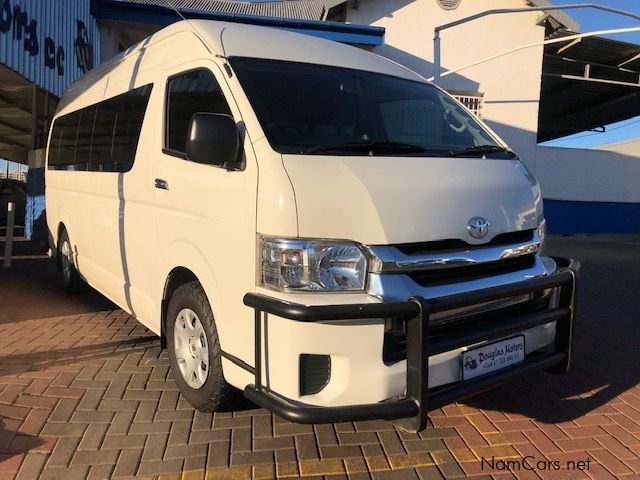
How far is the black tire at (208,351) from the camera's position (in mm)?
3053

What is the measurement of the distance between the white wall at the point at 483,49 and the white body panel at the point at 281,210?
10327mm

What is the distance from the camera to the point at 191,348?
11.1 feet

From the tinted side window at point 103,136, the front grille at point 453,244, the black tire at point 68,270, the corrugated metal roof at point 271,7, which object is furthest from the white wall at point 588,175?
the front grille at point 453,244

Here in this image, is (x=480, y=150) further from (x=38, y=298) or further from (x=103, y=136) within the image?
(x=38, y=298)

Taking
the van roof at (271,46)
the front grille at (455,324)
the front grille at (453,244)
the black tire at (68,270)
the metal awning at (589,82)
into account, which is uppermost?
the metal awning at (589,82)

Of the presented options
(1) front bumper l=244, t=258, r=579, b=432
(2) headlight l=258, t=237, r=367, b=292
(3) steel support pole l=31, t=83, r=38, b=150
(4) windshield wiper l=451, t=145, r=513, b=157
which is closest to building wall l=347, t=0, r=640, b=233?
(3) steel support pole l=31, t=83, r=38, b=150

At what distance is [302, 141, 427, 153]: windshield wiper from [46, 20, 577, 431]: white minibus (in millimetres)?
14

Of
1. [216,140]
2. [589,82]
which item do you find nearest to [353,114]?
[216,140]

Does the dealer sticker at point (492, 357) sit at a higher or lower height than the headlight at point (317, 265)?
lower

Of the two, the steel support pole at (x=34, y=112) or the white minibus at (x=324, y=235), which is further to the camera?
the steel support pole at (x=34, y=112)

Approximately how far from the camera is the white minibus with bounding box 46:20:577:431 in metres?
2.54

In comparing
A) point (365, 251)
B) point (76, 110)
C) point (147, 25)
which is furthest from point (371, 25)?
point (365, 251)

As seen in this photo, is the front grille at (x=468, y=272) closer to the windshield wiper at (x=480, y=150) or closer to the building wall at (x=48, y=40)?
the windshield wiper at (x=480, y=150)

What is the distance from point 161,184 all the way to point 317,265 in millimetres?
1495
